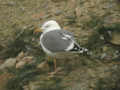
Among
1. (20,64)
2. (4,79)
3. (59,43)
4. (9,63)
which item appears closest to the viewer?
(59,43)

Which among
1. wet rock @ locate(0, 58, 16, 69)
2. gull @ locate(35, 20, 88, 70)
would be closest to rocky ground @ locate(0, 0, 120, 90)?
wet rock @ locate(0, 58, 16, 69)

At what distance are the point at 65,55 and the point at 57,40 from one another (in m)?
0.62

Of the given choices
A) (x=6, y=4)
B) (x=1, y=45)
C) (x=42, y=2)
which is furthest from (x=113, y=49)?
(x=6, y=4)

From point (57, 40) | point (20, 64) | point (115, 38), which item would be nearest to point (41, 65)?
point (20, 64)

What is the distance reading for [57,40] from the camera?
402 cm

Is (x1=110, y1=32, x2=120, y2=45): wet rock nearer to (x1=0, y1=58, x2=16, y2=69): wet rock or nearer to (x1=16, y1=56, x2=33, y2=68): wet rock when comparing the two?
(x1=16, y1=56, x2=33, y2=68): wet rock

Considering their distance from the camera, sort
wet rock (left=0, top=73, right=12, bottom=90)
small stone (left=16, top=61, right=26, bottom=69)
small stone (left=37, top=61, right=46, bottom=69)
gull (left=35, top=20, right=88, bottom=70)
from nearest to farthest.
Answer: gull (left=35, top=20, right=88, bottom=70)
wet rock (left=0, top=73, right=12, bottom=90)
small stone (left=37, top=61, right=46, bottom=69)
small stone (left=16, top=61, right=26, bottom=69)

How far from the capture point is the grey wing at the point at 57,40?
13.0ft

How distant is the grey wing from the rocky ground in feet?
1.56

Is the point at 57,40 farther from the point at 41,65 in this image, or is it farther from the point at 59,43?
the point at 41,65

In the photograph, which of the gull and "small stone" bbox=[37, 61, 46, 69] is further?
"small stone" bbox=[37, 61, 46, 69]

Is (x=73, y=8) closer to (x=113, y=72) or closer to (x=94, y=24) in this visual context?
(x=94, y=24)

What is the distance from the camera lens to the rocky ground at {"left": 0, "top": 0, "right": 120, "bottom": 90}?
3.93 metres

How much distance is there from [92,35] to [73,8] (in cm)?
158
